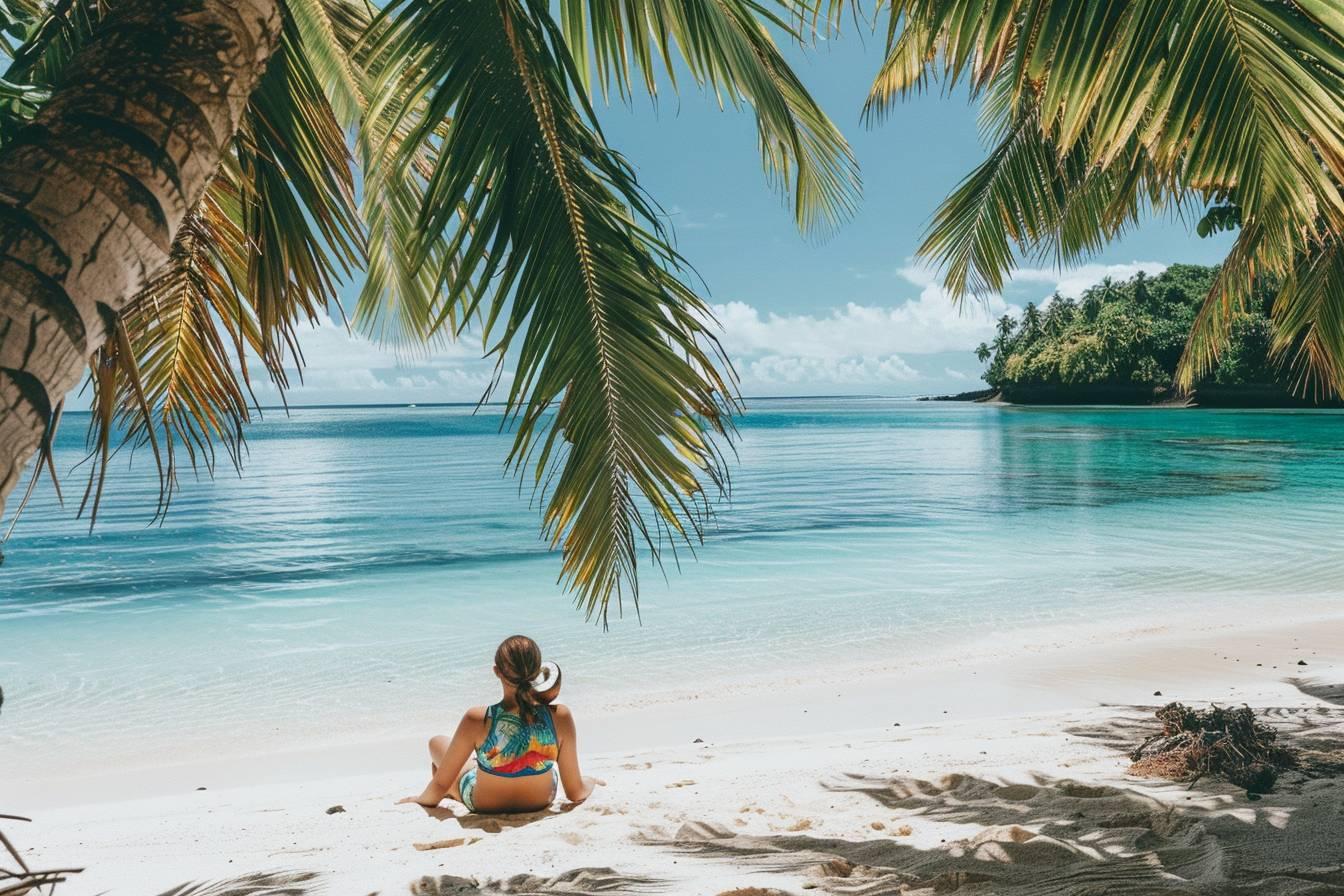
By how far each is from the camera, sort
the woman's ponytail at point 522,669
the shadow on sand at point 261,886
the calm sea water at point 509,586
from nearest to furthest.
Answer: the shadow on sand at point 261,886 → the woman's ponytail at point 522,669 → the calm sea water at point 509,586

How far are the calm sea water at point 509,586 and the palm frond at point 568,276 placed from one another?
4554 mm

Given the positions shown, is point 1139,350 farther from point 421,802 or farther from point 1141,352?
point 421,802

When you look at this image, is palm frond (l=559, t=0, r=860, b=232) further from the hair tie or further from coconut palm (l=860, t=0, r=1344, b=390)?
the hair tie

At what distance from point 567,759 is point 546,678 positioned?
40 centimetres

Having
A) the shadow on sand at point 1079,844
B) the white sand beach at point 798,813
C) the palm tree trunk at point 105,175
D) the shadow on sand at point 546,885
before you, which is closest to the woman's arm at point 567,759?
the white sand beach at point 798,813

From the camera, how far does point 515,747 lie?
12.2 feet

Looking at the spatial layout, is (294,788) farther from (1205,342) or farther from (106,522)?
(106,522)

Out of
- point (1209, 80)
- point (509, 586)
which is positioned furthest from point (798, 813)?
point (509, 586)

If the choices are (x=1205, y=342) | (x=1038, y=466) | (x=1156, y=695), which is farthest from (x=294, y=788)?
(x=1038, y=466)

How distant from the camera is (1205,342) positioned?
7.70 m

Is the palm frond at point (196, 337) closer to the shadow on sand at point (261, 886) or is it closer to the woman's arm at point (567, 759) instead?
the shadow on sand at point (261, 886)

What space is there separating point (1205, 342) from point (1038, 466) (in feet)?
66.5

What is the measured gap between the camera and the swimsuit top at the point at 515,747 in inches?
146

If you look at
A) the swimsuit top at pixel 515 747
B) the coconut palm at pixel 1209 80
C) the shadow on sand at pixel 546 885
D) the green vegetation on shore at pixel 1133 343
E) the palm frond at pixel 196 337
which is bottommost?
the shadow on sand at pixel 546 885
